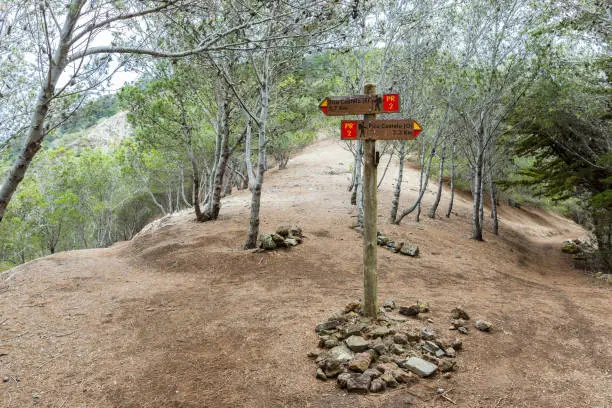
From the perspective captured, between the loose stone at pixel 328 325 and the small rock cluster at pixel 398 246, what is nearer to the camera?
the loose stone at pixel 328 325

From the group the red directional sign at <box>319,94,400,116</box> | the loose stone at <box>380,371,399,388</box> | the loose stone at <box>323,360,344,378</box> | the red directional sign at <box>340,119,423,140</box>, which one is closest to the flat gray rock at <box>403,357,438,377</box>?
the loose stone at <box>380,371,399,388</box>

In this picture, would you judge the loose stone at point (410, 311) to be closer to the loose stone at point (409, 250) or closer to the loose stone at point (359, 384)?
the loose stone at point (359, 384)

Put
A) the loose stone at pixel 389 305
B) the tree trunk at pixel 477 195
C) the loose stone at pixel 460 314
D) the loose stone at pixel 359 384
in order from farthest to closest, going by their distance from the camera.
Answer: the tree trunk at pixel 477 195
the loose stone at pixel 389 305
the loose stone at pixel 460 314
the loose stone at pixel 359 384

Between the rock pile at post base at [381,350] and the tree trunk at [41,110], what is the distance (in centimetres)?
413

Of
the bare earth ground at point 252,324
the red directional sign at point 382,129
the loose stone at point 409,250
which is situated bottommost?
the loose stone at point 409,250

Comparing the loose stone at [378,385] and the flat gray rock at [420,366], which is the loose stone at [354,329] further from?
the loose stone at [378,385]

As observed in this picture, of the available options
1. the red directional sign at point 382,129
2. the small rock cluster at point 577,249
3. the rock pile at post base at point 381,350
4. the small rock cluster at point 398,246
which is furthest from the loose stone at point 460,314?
the small rock cluster at point 577,249

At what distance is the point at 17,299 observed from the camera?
23.6ft

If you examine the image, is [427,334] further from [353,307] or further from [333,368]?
[333,368]

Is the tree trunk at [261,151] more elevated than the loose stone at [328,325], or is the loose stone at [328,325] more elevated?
the tree trunk at [261,151]

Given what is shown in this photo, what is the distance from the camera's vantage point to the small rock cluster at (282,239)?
10.1 metres

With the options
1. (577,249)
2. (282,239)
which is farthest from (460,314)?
(577,249)

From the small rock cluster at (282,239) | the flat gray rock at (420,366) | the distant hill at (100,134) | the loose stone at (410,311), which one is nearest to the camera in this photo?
the flat gray rock at (420,366)

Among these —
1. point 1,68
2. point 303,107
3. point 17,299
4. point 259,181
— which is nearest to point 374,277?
point 259,181
